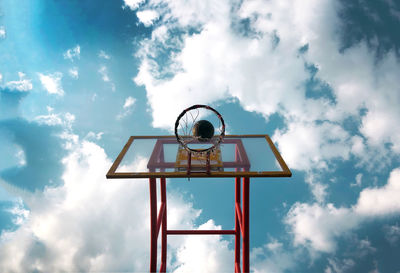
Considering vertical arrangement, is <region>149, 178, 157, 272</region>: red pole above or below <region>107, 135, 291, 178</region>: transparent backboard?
below

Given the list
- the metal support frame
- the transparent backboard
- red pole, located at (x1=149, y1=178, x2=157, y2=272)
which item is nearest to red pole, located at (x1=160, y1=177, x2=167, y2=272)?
the metal support frame

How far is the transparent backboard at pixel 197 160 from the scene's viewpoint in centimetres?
560

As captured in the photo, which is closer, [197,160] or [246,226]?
[197,160]

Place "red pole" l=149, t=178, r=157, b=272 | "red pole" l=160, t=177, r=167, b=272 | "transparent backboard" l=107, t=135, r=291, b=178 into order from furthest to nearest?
"red pole" l=160, t=177, r=167, b=272 → "red pole" l=149, t=178, r=157, b=272 → "transparent backboard" l=107, t=135, r=291, b=178

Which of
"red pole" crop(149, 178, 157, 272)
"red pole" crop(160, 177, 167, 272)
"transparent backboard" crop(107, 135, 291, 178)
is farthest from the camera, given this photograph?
"red pole" crop(160, 177, 167, 272)

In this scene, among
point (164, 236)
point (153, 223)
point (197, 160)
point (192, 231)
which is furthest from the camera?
point (164, 236)

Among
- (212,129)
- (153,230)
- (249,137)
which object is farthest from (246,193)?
(153,230)

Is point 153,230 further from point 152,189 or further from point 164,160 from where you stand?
point 164,160

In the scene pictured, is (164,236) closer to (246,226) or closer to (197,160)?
(246,226)

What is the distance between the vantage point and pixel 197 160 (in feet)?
20.4

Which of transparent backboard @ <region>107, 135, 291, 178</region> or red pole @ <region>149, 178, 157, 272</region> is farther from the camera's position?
red pole @ <region>149, 178, 157, 272</region>

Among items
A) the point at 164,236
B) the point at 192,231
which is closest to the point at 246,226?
the point at 192,231

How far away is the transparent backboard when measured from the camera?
18.4 feet

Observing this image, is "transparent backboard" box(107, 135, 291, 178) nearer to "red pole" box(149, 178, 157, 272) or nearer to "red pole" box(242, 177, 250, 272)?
"red pole" box(149, 178, 157, 272)
